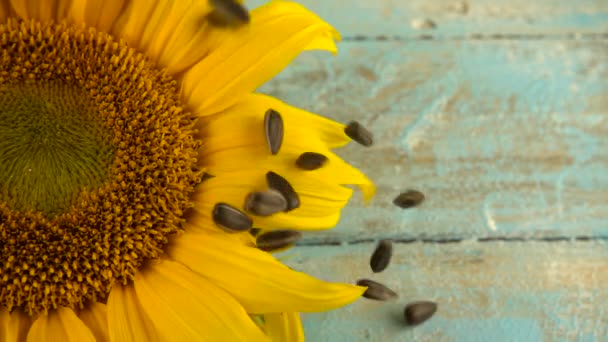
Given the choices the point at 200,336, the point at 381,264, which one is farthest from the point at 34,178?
the point at 381,264

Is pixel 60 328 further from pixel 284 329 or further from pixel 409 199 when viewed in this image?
pixel 409 199

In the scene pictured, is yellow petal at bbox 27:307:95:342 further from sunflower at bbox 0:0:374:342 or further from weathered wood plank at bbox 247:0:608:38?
weathered wood plank at bbox 247:0:608:38

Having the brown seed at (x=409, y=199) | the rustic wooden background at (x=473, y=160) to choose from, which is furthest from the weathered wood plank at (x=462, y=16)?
the brown seed at (x=409, y=199)

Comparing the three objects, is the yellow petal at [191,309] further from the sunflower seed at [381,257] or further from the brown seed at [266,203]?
the sunflower seed at [381,257]

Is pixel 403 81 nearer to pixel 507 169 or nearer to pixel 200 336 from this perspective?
pixel 507 169

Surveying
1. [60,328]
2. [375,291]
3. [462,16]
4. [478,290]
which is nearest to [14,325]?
[60,328]
